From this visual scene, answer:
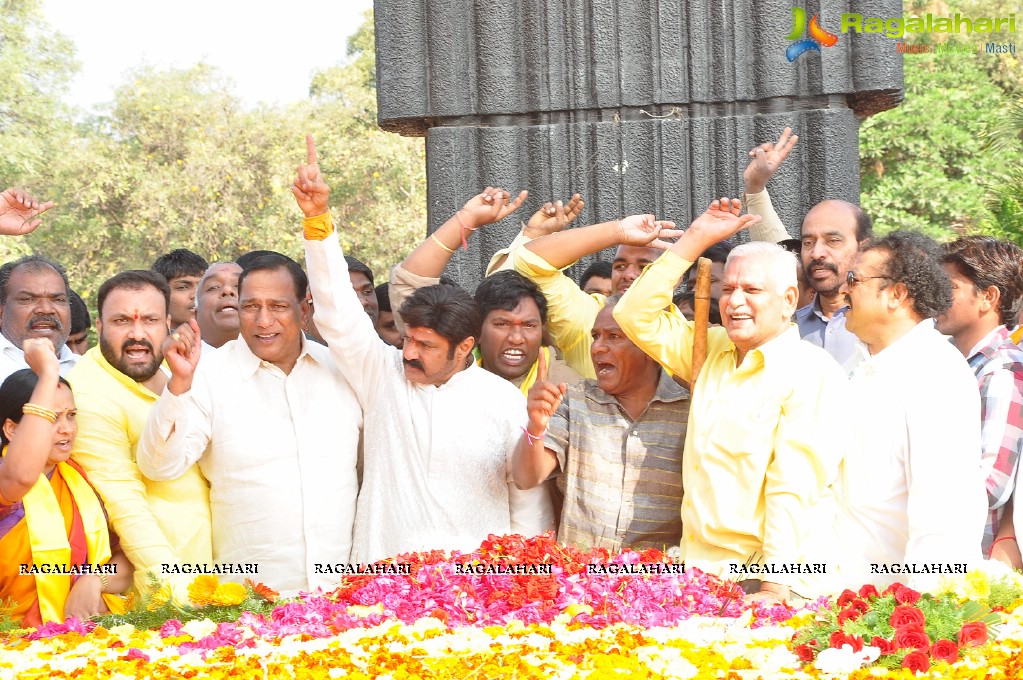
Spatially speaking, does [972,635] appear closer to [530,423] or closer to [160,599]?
[530,423]

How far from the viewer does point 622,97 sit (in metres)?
5.47

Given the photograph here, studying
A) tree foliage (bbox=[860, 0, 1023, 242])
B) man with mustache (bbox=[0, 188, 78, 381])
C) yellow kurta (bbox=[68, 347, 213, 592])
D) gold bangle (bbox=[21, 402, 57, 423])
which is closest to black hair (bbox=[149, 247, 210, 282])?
man with mustache (bbox=[0, 188, 78, 381])

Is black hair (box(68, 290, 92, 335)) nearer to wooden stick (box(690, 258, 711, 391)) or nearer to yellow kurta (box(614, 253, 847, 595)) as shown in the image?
wooden stick (box(690, 258, 711, 391))

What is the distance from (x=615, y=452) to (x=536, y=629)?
0.79 m

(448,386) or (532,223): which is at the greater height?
(532,223)

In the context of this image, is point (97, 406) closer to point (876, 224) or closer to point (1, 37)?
point (876, 224)

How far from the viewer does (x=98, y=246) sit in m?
21.4

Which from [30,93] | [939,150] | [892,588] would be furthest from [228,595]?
[30,93]

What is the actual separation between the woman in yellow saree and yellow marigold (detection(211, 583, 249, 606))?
580 millimetres

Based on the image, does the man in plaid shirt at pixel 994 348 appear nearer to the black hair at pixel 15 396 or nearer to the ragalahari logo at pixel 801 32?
the ragalahari logo at pixel 801 32

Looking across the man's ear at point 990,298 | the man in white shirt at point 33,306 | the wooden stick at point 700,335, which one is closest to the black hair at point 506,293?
the wooden stick at point 700,335

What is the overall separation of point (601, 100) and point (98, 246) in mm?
17495

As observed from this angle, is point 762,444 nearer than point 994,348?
Yes

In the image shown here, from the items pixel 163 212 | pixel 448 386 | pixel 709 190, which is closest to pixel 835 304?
pixel 709 190
